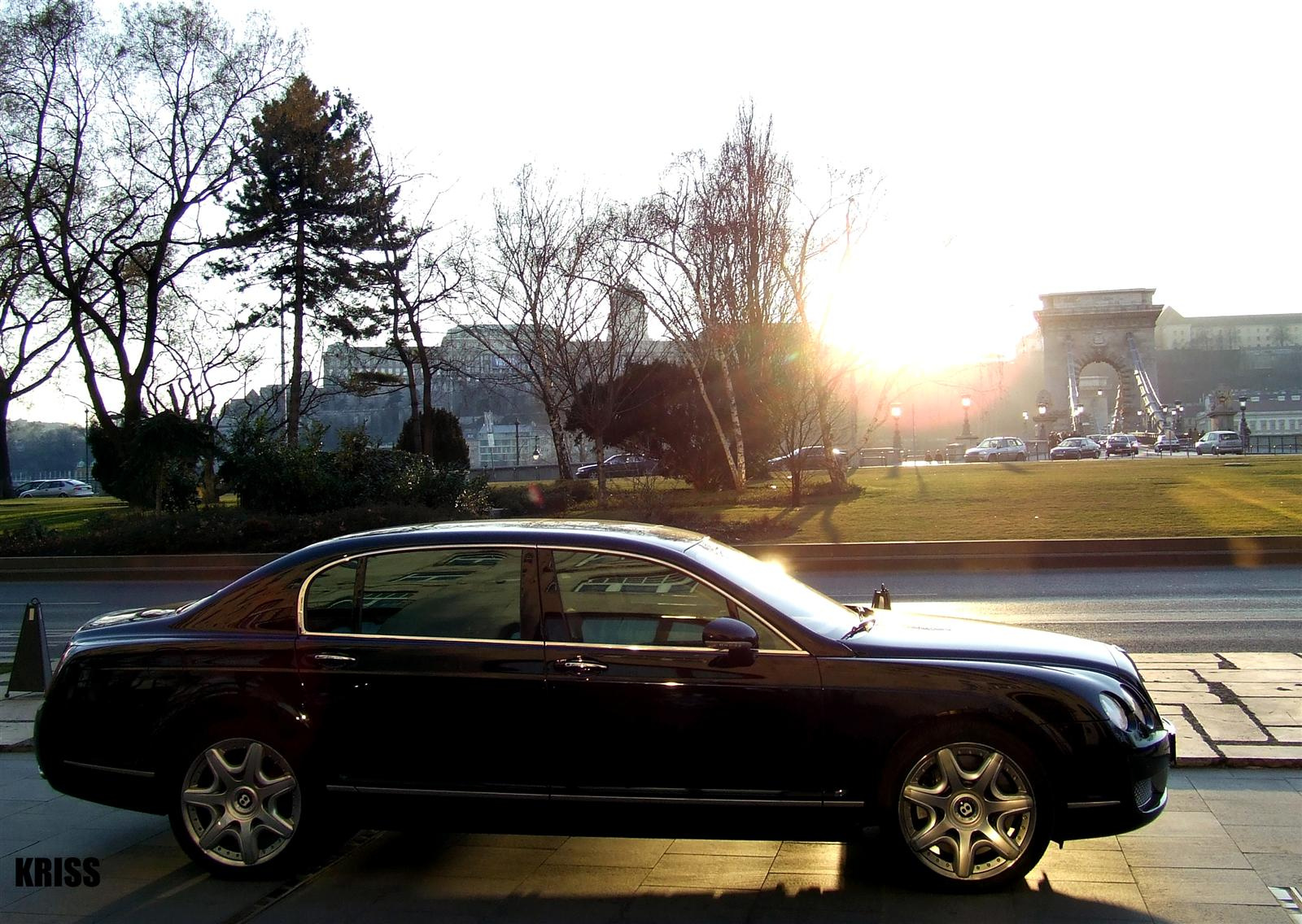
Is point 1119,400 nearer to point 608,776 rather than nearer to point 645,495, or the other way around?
point 645,495

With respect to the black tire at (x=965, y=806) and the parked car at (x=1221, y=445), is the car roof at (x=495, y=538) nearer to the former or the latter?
the black tire at (x=965, y=806)

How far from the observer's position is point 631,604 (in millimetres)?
4727

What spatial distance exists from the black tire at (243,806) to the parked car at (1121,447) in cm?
6600

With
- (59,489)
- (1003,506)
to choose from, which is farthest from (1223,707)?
(59,489)

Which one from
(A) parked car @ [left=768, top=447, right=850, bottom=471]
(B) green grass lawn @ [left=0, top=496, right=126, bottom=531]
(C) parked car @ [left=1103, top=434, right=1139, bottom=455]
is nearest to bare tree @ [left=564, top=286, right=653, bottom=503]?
(A) parked car @ [left=768, top=447, right=850, bottom=471]

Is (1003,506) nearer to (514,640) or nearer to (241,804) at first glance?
(514,640)

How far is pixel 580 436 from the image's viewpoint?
138 ft

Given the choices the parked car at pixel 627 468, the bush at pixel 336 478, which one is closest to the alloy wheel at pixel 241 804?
the bush at pixel 336 478

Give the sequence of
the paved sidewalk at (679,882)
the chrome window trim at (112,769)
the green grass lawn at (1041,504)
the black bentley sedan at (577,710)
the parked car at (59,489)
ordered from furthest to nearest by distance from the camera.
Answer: the parked car at (59,489)
the green grass lawn at (1041,504)
the chrome window trim at (112,769)
the black bentley sedan at (577,710)
the paved sidewalk at (679,882)

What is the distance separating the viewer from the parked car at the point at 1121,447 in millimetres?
64875

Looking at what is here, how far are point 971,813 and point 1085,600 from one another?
1003 cm

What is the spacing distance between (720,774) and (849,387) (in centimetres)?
3497

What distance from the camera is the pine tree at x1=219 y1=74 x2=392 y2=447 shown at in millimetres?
37219

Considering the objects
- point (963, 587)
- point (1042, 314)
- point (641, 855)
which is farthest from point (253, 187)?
point (1042, 314)
